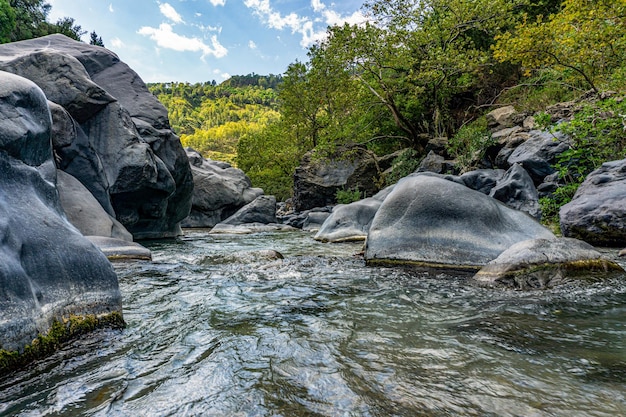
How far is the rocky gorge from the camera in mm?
2672

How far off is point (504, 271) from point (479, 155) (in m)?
10.3

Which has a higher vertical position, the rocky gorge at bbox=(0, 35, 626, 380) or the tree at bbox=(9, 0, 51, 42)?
the tree at bbox=(9, 0, 51, 42)

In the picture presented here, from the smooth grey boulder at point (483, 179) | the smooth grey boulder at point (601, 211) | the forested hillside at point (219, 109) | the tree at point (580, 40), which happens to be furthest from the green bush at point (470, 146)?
the forested hillside at point (219, 109)

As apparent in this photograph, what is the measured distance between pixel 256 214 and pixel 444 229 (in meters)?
14.4

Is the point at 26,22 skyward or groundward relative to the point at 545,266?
skyward

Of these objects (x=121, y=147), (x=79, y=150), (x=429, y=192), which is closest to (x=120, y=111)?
(x=121, y=147)

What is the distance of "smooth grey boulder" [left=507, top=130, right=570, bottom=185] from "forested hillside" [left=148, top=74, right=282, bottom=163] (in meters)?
78.8

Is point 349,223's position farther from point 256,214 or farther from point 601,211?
point 256,214

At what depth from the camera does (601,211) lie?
6344mm

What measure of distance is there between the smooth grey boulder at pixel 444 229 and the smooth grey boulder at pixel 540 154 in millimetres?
4872

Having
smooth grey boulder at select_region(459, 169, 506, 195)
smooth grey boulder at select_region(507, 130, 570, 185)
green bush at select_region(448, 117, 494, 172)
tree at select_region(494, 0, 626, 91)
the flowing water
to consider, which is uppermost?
tree at select_region(494, 0, 626, 91)

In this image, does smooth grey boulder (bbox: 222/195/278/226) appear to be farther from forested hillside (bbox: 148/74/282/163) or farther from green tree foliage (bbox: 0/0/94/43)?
forested hillside (bbox: 148/74/282/163)

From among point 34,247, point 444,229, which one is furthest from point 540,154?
point 34,247

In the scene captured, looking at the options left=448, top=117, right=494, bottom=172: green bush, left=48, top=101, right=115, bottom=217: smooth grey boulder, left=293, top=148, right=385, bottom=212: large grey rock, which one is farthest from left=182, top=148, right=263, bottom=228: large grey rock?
left=448, top=117, right=494, bottom=172: green bush
